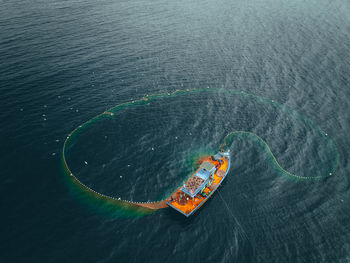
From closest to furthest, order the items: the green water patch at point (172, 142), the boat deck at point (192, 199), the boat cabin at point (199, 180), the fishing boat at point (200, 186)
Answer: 1. the boat deck at point (192, 199)
2. the fishing boat at point (200, 186)
3. the boat cabin at point (199, 180)
4. the green water patch at point (172, 142)

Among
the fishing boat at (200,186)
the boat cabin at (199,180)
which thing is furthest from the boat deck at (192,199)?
the boat cabin at (199,180)

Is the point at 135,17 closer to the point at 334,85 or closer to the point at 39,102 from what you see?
the point at 39,102

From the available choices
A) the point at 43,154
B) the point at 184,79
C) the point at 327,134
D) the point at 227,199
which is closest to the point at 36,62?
the point at 43,154

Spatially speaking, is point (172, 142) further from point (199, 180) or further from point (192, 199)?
point (192, 199)

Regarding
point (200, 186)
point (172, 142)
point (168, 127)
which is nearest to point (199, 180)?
point (200, 186)

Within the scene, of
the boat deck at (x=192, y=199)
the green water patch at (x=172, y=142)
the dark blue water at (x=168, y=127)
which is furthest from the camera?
the green water patch at (x=172, y=142)

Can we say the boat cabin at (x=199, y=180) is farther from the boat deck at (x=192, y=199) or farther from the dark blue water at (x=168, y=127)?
the dark blue water at (x=168, y=127)

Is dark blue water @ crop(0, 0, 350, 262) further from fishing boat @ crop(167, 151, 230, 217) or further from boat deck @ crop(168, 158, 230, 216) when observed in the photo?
fishing boat @ crop(167, 151, 230, 217)

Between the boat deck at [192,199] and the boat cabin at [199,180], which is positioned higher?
the boat cabin at [199,180]
